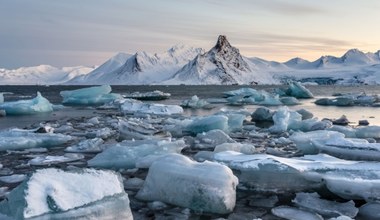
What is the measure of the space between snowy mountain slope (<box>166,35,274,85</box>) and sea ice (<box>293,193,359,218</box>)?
137 m

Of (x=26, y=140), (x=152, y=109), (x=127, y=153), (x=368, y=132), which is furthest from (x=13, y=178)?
(x=152, y=109)

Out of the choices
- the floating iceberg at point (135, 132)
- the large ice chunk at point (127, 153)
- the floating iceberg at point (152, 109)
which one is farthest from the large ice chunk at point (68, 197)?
the floating iceberg at point (152, 109)

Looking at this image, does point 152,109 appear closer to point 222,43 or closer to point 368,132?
point 368,132

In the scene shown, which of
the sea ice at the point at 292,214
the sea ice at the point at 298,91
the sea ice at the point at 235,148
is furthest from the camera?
the sea ice at the point at 298,91

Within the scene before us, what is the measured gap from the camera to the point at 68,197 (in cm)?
357

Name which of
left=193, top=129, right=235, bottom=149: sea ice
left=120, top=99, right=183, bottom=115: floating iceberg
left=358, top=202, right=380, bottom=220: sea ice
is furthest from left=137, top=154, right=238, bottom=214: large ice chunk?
left=120, top=99, right=183, bottom=115: floating iceberg

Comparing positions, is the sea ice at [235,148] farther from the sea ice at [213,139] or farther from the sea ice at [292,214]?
the sea ice at [292,214]

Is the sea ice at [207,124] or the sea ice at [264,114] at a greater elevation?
the sea ice at [207,124]

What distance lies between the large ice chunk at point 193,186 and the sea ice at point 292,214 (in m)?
0.52

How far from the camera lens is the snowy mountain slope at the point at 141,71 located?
16138cm

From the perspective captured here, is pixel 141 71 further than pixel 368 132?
Yes

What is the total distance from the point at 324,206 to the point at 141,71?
166616 millimetres

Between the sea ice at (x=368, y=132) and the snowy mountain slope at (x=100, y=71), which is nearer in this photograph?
the sea ice at (x=368, y=132)

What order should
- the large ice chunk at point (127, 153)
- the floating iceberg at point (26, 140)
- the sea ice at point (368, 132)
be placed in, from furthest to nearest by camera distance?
the sea ice at point (368, 132), the floating iceberg at point (26, 140), the large ice chunk at point (127, 153)
